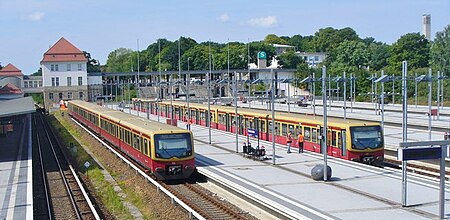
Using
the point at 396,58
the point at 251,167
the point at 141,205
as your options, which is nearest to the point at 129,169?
the point at 251,167

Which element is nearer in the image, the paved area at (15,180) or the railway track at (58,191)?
the paved area at (15,180)

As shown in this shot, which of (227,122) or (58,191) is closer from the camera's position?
(58,191)

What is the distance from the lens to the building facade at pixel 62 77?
110 meters

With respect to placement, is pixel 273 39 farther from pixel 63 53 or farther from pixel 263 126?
pixel 263 126

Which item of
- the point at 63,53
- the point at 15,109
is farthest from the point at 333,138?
the point at 63,53

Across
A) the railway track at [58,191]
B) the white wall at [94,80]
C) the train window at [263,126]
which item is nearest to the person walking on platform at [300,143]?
the train window at [263,126]

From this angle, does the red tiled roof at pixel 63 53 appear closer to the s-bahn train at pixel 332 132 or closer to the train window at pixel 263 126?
the s-bahn train at pixel 332 132

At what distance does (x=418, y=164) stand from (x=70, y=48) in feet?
306

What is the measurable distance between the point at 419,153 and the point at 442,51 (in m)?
73.2

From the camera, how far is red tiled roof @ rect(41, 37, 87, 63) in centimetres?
11078

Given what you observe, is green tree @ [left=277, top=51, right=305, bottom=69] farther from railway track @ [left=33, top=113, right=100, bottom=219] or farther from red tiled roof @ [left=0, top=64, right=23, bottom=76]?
railway track @ [left=33, top=113, right=100, bottom=219]

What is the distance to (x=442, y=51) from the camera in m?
86.4

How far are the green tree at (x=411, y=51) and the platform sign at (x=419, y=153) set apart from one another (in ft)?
256

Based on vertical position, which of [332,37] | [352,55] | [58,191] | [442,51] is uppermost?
[332,37]
